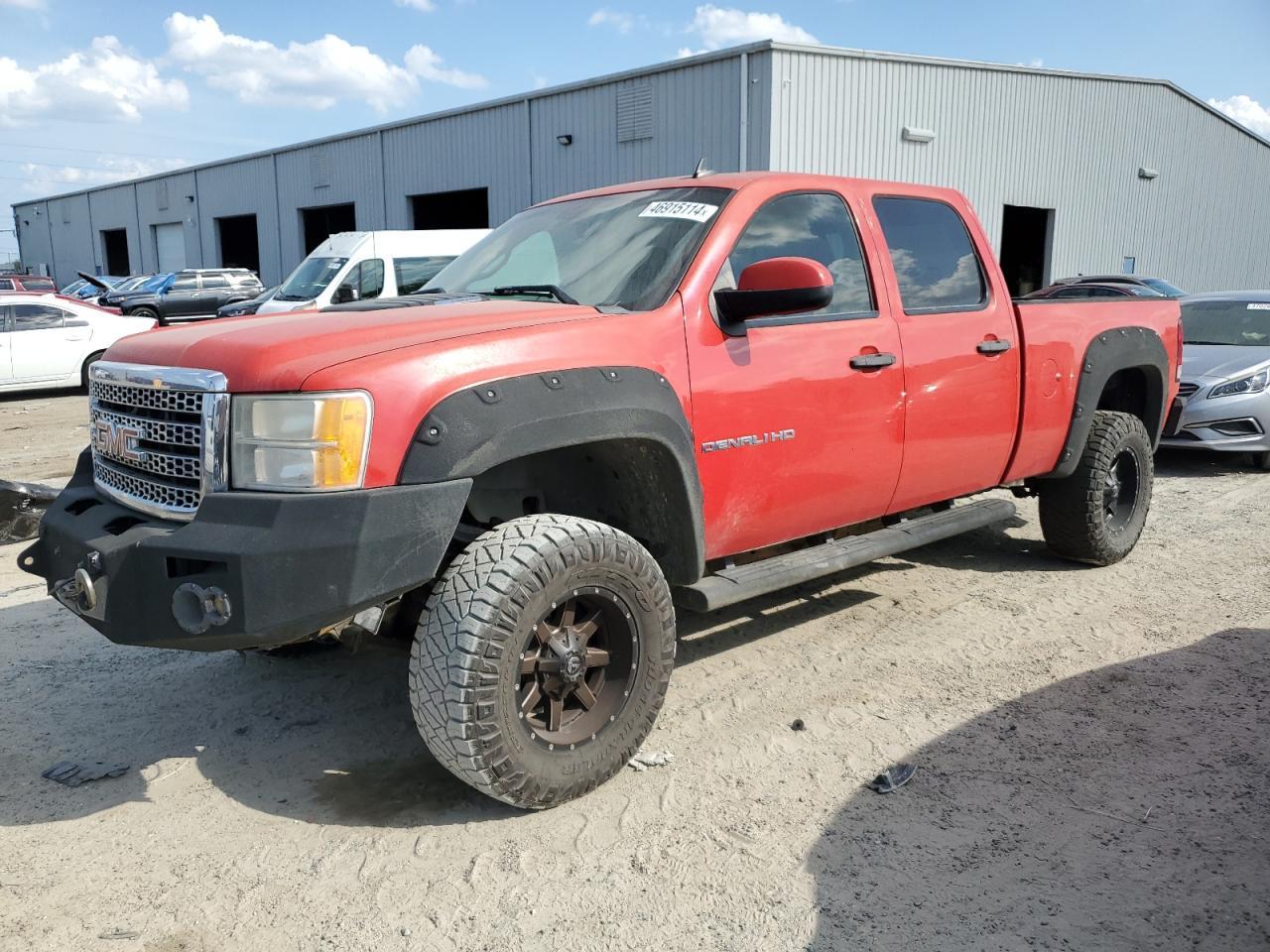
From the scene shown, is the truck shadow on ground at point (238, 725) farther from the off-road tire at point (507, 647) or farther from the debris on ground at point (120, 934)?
the debris on ground at point (120, 934)

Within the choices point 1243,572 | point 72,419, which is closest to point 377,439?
point 1243,572

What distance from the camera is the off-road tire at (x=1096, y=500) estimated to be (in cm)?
558

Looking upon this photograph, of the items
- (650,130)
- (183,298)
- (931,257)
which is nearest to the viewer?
(931,257)

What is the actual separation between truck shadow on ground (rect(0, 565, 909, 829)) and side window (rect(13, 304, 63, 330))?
11.0 meters

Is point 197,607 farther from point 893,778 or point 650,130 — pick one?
point 650,130

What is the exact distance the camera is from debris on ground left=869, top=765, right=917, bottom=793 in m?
3.38

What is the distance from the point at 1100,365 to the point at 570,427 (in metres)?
3.46

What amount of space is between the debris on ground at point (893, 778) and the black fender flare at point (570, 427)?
0.92 metres

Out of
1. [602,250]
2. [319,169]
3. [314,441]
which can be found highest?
[319,169]

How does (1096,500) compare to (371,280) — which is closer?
(1096,500)

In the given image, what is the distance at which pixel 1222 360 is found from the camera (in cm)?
932

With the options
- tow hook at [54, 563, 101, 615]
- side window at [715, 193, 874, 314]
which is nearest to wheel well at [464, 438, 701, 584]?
side window at [715, 193, 874, 314]

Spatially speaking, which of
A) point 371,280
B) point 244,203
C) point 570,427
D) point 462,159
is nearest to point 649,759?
point 570,427

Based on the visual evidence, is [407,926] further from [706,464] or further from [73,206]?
[73,206]
